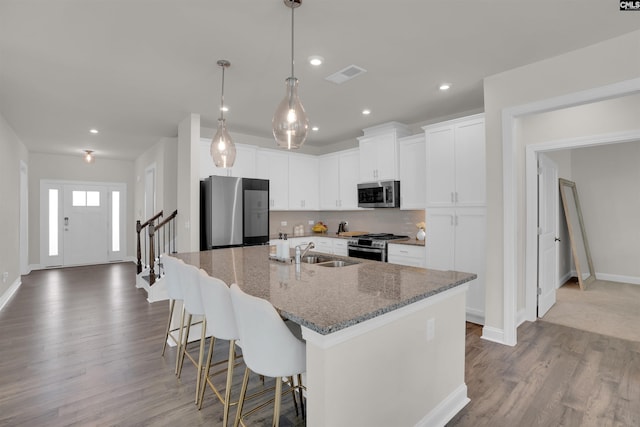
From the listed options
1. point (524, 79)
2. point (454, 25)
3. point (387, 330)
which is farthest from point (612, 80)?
point (387, 330)

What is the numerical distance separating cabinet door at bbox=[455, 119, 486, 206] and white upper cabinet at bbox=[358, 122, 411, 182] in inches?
40.2

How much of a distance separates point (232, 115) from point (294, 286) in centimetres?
330

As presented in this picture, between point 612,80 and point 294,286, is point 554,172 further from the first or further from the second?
point 294,286

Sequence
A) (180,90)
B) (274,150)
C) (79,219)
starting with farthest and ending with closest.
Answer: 1. (79,219)
2. (274,150)
3. (180,90)

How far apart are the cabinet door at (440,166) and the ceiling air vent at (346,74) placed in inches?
58.8

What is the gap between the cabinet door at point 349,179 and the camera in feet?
17.6

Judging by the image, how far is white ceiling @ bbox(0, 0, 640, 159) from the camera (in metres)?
2.12

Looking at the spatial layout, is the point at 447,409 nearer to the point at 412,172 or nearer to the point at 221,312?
the point at 221,312

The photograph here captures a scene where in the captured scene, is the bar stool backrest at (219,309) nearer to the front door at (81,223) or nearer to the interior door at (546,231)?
the interior door at (546,231)

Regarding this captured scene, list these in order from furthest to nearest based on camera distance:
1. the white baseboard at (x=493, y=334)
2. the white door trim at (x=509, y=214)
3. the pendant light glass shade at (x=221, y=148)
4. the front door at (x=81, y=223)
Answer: the front door at (x=81, y=223)
the white baseboard at (x=493, y=334)
the white door trim at (x=509, y=214)
the pendant light glass shade at (x=221, y=148)

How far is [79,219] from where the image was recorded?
25.8ft

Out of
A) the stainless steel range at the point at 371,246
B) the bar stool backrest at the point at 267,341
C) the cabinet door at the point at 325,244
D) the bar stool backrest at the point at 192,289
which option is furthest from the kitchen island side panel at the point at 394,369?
the cabinet door at the point at 325,244

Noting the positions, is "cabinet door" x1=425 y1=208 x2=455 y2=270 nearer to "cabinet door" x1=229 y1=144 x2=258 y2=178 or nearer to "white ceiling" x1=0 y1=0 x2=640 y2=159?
"white ceiling" x1=0 y1=0 x2=640 y2=159

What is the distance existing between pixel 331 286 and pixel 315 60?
6.55ft
